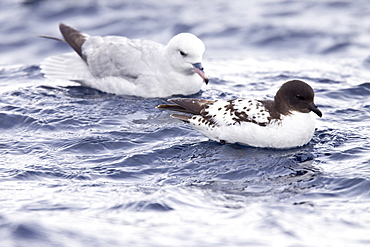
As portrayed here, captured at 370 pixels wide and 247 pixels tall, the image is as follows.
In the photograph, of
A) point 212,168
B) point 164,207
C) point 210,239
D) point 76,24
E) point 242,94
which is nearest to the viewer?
point 210,239

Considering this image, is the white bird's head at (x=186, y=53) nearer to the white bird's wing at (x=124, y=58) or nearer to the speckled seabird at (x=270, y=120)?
the white bird's wing at (x=124, y=58)

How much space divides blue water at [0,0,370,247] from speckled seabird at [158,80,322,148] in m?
0.17

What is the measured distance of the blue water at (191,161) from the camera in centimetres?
615

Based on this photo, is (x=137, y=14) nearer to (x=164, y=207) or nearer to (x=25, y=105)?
(x=25, y=105)

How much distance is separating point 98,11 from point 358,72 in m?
6.93

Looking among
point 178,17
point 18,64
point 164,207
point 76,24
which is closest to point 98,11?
point 76,24

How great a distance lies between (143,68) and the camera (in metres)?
10.8

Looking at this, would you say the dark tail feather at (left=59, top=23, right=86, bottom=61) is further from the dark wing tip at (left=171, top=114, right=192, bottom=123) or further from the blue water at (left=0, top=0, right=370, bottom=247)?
the dark wing tip at (left=171, top=114, right=192, bottom=123)

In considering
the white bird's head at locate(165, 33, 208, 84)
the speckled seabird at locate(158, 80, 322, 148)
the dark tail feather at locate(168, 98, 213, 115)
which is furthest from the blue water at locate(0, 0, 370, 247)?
the white bird's head at locate(165, 33, 208, 84)

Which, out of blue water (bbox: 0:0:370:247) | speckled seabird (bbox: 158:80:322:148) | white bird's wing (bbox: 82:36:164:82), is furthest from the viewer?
white bird's wing (bbox: 82:36:164:82)

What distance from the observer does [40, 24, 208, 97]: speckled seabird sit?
10.5 meters

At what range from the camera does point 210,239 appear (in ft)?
Result: 19.5

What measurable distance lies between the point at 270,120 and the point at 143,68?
330 centimetres

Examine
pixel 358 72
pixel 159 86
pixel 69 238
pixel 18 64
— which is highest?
pixel 358 72
